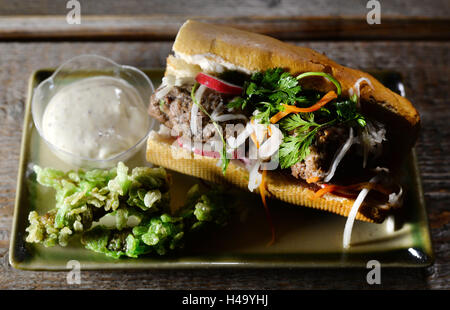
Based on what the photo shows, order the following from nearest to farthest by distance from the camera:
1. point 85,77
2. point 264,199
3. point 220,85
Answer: point 220,85 < point 264,199 < point 85,77

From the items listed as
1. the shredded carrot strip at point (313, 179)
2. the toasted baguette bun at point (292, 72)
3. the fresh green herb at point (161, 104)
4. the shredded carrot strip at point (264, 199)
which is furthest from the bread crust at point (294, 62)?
the shredded carrot strip at point (264, 199)

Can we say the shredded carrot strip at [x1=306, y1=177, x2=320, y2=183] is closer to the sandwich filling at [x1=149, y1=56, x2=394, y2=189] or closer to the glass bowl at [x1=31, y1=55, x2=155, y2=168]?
the sandwich filling at [x1=149, y1=56, x2=394, y2=189]

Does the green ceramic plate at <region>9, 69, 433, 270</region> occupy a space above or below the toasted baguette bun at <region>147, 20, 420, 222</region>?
below

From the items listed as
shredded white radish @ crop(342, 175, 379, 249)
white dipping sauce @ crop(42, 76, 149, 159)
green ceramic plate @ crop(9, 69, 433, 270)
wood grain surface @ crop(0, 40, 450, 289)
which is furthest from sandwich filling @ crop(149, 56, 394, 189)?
wood grain surface @ crop(0, 40, 450, 289)

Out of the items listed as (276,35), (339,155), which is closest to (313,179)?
(339,155)

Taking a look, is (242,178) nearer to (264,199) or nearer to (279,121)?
(264,199)

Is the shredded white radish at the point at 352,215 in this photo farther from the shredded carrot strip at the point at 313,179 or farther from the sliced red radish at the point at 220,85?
the sliced red radish at the point at 220,85
